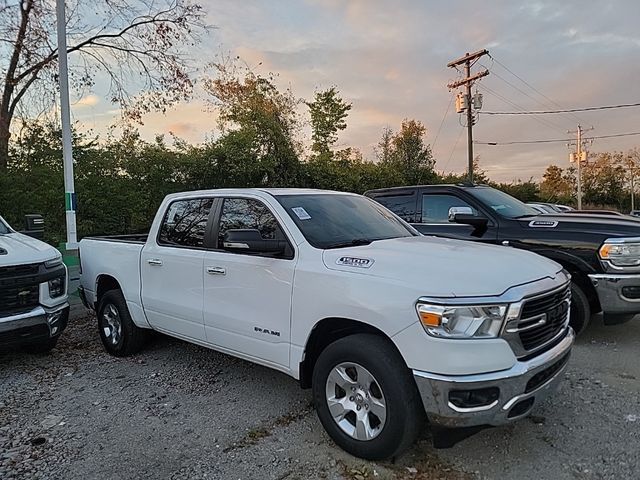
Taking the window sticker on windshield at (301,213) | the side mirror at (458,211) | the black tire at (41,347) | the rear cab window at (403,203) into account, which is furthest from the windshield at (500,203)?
the black tire at (41,347)

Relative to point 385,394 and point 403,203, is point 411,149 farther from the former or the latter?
point 385,394

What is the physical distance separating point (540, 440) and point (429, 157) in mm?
28168

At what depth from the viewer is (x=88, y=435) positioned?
3.54 m

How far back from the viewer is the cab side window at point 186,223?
4.46 meters

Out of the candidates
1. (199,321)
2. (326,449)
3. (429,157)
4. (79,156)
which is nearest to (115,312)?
(199,321)

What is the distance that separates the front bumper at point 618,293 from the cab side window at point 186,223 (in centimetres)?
409

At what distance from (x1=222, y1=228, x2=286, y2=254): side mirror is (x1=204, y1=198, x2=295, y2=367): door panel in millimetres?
83

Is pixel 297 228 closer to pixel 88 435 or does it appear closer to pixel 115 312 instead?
pixel 88 435

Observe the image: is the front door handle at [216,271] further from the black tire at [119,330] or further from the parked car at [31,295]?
the parked car at [31,295]

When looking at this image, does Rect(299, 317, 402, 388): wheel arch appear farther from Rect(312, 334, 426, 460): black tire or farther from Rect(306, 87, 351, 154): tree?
Rect(306, 87, 351, 154): tree

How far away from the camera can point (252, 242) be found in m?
3.54

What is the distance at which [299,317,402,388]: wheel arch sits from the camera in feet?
10.3

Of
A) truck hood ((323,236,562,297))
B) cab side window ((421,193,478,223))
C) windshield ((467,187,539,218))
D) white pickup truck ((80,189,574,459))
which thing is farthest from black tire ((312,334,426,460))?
cab side window ((421,193,478,223))

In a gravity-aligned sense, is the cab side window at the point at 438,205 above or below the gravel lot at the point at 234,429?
above
